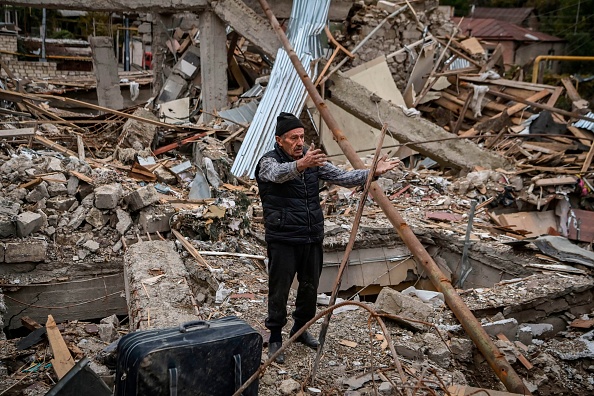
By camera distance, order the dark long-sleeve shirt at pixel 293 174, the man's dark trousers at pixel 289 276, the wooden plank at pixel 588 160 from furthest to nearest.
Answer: the wooden plank at pixel 588 160, the man's dark trousers at pixel 289 276, the dark long-sleeve shirt at pixel 293 174

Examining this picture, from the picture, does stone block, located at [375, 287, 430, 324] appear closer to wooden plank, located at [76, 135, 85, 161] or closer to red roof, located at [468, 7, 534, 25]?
wooden plank, located at [76, 135, 85, 161]

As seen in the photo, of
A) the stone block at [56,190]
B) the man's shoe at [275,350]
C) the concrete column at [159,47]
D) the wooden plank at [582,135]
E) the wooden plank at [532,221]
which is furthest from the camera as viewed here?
the concrete column at [159,47]

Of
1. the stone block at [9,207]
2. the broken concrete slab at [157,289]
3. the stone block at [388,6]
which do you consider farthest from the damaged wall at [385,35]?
the broken concrete slab at [157,289]

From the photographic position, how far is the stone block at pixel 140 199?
7180 millimetres

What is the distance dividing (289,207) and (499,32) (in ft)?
112

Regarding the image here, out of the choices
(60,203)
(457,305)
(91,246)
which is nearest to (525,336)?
(457,305)

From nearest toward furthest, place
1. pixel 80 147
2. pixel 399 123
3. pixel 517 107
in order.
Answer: pixel 80 147, pixel 399 123, pixel 517 107

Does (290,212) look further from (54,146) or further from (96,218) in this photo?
(54,146)

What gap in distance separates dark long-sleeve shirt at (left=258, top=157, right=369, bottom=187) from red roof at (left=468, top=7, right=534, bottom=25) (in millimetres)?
40080

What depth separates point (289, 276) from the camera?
4.40m

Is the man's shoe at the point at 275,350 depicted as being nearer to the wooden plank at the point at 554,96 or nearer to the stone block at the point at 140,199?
the stone block at the point at 140,199

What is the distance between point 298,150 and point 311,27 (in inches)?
321

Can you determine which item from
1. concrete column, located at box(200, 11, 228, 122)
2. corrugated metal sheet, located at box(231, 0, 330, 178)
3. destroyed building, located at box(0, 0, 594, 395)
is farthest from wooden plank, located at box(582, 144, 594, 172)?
concrete column, located at box(200, 11, 228, 122)

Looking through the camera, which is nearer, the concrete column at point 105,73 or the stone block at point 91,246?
the stone block at point 91,246
